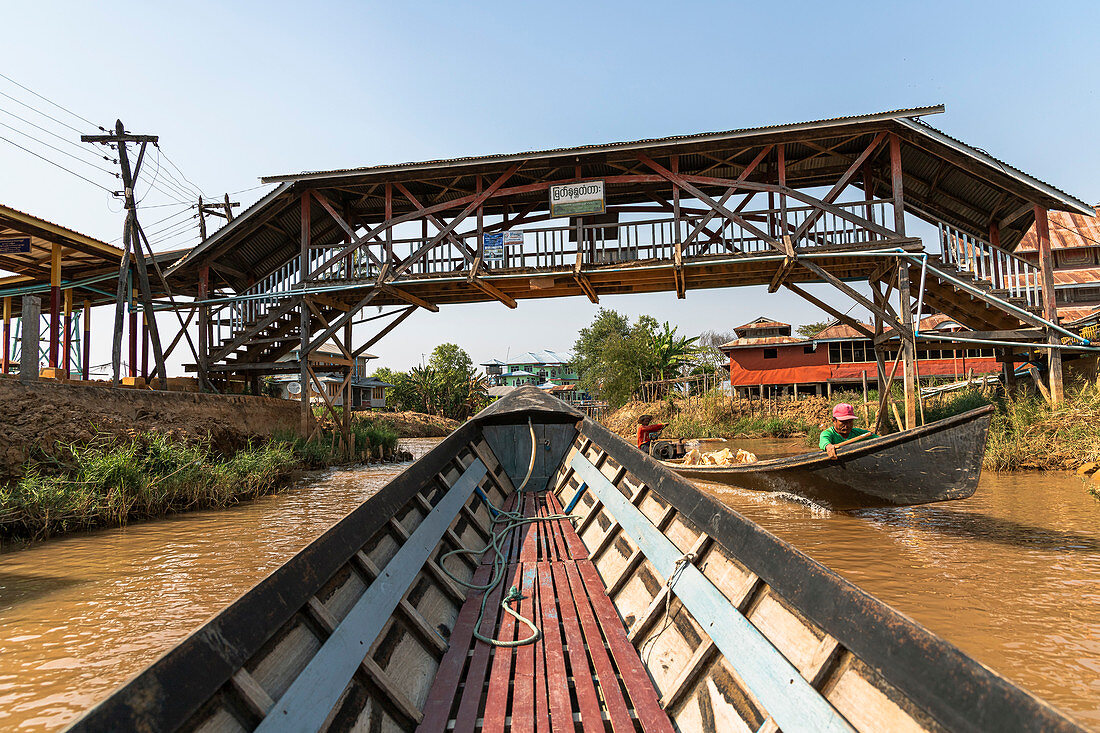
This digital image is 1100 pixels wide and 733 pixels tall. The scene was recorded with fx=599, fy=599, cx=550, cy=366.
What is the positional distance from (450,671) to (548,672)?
416 mm

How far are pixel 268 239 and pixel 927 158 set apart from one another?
48.4ft

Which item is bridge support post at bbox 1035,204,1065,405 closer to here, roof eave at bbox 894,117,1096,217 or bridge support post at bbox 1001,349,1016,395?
roof eave at bbox 894,117,1096,217

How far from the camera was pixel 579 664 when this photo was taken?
2574 mm

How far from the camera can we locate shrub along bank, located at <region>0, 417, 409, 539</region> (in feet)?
22.2

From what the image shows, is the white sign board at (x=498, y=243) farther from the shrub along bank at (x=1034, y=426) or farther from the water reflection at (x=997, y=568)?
the shrub along bank at (x=1034, y=426)

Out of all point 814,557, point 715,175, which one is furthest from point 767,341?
point 814,557

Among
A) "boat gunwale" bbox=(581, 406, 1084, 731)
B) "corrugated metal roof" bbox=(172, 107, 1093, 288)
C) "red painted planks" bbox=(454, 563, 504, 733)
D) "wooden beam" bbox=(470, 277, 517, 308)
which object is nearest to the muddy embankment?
"corrugated metal roof" bbox=(172, 107, 1093, 288)

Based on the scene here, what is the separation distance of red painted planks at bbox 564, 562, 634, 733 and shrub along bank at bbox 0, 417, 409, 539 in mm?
6707

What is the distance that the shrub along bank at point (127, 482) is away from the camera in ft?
22.2

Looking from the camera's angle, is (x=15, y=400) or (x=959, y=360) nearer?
(x=15, y=400)

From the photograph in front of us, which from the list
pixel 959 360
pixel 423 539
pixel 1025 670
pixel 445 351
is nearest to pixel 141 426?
pixel 423 539

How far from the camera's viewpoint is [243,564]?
5812mm

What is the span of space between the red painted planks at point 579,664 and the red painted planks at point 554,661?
34 mm

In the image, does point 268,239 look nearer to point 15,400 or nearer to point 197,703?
point 15,400
